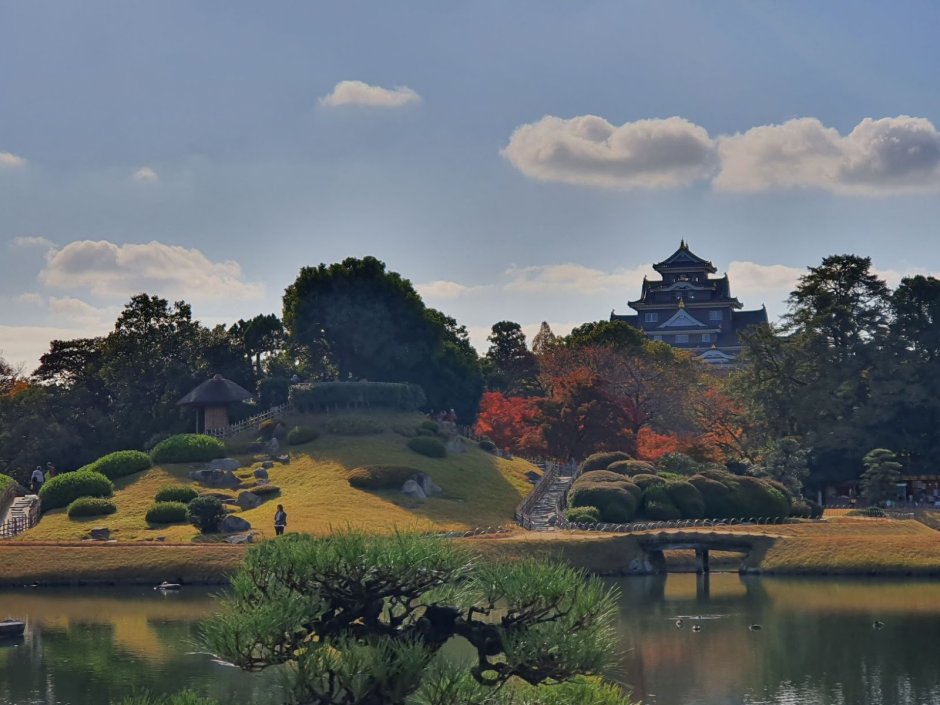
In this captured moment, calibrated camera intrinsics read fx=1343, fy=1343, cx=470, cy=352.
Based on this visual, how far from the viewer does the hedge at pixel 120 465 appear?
77738 mm

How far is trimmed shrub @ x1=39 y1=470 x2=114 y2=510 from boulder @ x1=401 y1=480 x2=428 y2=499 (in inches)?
641

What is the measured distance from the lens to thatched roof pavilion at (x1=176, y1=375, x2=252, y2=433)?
8819 centimetres

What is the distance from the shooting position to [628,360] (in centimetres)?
10588

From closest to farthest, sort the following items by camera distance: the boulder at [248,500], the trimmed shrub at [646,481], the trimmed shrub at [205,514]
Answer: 1. the trimmed shrub at [205,514]
2. the boulder at [248,500]
3. the trimmed shrub at [646,481]

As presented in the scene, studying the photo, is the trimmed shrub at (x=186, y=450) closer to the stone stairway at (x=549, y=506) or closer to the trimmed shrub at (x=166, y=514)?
the trimmed shrub at (x=166, y=514)

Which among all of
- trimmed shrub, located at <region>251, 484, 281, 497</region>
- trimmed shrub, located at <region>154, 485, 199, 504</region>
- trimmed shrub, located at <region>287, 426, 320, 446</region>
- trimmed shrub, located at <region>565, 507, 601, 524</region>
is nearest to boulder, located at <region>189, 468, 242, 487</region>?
trimmed shrub, located at <region>251, 484, 281, 497</region>

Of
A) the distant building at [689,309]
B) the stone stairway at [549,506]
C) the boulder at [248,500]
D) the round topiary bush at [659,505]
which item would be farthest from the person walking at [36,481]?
the distant building at [689,309]

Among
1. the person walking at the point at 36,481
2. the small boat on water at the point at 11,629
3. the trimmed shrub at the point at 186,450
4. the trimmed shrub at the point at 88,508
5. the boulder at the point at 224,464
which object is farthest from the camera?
the trimmed shrub at the point at 186,450

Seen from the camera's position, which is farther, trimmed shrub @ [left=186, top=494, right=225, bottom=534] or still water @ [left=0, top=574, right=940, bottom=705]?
trimmed shrub @ [left=186, top=494, right=225, bottom=534]

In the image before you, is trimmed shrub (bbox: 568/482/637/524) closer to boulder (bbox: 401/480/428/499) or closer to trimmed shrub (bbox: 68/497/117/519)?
boulder (bbox: 401/480/428/499)

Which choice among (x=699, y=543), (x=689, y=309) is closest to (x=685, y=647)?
(x=699, y=543)

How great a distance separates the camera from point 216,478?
7606 centimetres

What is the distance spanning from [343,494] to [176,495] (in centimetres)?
878

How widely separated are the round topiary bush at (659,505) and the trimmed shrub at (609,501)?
0.86m
